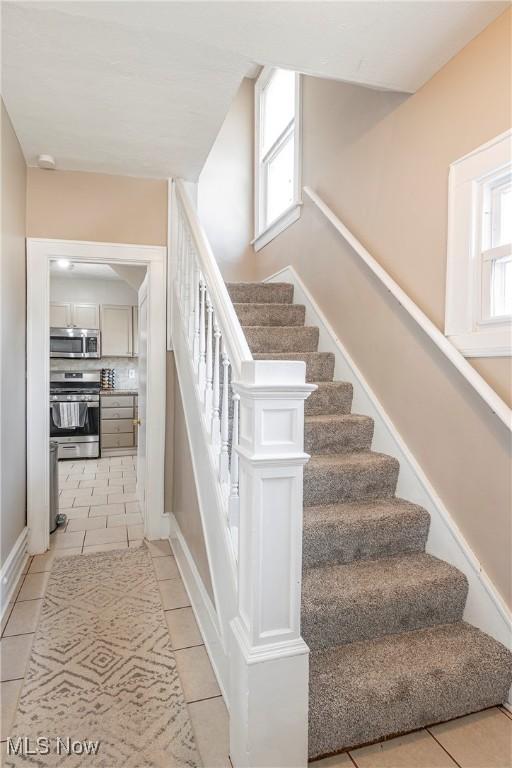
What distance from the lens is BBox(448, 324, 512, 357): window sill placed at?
1.64 metres

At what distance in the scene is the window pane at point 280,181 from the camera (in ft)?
13.0

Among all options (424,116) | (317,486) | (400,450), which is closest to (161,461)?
(317,486)

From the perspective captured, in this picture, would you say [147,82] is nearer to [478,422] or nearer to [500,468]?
[478,422]

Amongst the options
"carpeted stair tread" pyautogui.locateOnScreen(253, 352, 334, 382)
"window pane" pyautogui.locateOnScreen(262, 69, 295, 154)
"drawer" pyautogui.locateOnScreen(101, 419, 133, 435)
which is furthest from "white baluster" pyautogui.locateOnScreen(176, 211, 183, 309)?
"drawer" pyautogui.locateOnScreen(101, 419, 133, 435)

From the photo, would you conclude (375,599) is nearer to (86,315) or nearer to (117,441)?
(117,441)

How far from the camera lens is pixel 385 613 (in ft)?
5.46

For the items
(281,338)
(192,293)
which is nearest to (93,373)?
(281,338)

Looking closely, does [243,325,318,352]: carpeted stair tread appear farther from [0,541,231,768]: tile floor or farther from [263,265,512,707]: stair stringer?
[0,541,231,768]: tile floor

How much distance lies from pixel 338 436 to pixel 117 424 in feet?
15.3

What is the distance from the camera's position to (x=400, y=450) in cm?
220

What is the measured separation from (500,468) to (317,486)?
2.49ft

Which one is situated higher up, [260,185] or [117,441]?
[260,185]

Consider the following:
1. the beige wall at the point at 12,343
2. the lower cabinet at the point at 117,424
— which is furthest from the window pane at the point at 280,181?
the lower cabinet at the point at 117,424

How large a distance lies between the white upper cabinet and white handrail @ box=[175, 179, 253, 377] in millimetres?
4241
